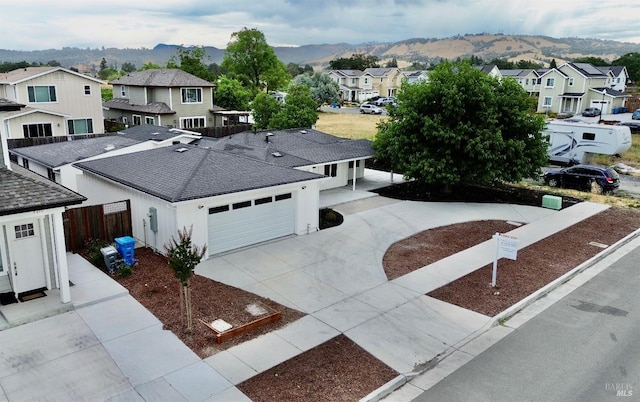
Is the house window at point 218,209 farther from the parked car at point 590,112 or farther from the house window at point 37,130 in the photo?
the parked car at point 590,112

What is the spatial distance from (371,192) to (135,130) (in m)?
16.3

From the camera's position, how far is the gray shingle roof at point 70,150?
22.6 m

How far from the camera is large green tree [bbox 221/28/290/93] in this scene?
71.1m

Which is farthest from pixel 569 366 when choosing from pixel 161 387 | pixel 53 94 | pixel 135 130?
pixel 53 94

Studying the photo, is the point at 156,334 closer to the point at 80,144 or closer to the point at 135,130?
the point at 80,144

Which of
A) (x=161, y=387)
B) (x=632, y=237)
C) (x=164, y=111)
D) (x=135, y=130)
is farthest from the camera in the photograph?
(x=164, y=111)

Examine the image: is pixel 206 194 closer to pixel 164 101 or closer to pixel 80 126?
pixel 80 126

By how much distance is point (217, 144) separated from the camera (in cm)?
2638

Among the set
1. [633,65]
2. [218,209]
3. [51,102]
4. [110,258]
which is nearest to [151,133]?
[51,102]

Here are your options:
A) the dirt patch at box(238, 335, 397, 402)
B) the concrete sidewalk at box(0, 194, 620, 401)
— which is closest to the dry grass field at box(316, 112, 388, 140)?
the concrete sidewalk at box(0, 194, 620, 401)

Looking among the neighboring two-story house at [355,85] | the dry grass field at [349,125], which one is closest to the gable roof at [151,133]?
the dry grass field at [349,125]

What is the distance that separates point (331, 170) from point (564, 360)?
17.3 metres

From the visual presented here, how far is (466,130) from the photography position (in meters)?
23.0

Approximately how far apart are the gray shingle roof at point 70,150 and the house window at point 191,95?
17827mm
